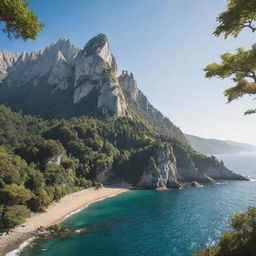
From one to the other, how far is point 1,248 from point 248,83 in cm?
4279

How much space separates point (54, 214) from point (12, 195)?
39.4 ft

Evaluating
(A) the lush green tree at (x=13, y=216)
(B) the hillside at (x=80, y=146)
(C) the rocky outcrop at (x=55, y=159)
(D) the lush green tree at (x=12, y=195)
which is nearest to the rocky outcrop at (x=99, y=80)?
(B) the hillside at (x=80, y=146)

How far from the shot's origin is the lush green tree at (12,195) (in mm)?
47125

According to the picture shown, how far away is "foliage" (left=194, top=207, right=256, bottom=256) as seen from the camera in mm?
11961

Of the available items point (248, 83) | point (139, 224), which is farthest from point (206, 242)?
point (248, 83)

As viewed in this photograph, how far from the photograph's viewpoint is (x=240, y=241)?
13094 mm

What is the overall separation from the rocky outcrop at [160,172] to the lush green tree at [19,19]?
91196 mm

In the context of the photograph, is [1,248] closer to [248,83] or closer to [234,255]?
[234,255]

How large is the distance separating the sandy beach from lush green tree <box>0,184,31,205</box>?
5124 mm

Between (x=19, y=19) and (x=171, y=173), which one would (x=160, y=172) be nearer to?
(x=171, y=173)

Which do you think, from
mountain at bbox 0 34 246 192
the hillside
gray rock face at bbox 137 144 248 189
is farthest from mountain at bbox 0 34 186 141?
gray rock face at bbox 137 144 248 189

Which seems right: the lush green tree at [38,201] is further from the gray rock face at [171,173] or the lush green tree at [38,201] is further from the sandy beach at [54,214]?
the gray rock face at [171,173]

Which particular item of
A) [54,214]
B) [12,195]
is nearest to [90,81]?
[54,214]

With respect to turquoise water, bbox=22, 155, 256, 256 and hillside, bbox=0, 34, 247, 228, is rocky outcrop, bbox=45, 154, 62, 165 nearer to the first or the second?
hillside, bbox=0, 34, 247, 228
